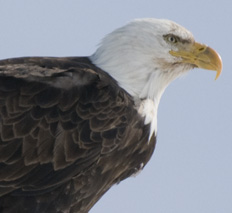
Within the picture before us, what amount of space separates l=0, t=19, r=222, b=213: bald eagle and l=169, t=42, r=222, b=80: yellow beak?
0.48 m

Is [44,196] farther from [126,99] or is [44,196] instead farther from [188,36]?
[188,36]

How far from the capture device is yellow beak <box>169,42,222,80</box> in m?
13.6

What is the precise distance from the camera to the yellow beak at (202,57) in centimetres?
1357

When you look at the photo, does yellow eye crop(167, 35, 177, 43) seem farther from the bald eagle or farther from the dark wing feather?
the dark wing feather

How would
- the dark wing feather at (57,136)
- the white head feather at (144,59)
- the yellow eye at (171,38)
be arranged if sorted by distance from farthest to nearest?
the yellow eye at (171,38), the white head feather at (144,59), the dark wing feather at (57,136)

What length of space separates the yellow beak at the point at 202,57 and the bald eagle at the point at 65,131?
48 cm

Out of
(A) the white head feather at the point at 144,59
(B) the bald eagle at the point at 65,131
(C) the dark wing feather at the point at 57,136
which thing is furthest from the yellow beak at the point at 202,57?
(C) the dark wing feather at the point at 57,136

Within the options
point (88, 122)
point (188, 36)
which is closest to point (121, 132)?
point (88, 122)

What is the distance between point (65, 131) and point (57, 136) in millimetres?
73

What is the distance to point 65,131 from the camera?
12.9 metres

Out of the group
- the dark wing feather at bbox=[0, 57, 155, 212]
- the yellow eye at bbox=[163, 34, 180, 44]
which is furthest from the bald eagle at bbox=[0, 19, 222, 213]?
the yellow eye at bbox=[163, 34, 180, 44]

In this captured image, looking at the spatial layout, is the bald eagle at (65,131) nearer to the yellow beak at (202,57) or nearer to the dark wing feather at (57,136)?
the dark wing feather at (57,136)

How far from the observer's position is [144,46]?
13.4 metres

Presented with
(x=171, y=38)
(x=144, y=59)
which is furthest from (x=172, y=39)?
(x=144, y=59)
